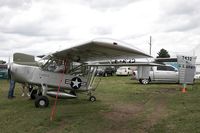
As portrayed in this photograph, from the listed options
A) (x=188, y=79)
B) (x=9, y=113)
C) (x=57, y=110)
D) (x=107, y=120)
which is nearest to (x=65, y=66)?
(x=57, y=110)

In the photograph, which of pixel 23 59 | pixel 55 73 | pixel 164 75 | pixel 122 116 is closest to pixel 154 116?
pixel 122 116

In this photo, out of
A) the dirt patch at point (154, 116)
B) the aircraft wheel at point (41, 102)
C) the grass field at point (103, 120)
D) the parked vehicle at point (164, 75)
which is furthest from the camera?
the parked vehicle at point (164, 75)

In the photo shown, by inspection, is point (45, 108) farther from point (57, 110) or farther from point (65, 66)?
point (65, 66)

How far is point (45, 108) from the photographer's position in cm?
952

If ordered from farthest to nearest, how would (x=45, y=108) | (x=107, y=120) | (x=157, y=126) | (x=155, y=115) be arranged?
(x=45, y=108), (x=155, y=115), (x=107, y=120), (x=157, y=126)

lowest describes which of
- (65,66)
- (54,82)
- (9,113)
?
(9,113)

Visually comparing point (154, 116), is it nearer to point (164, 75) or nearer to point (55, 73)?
point (55, 73)

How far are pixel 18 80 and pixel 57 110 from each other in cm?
247

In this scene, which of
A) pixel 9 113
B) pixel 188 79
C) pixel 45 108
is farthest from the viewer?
pixel 188 79

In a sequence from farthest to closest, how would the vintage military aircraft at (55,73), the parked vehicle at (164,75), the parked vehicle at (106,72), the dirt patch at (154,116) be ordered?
the parked vehicle at (106,72)
the parked vehicle at (164,75)
the vintage military aircraft at (55,73)
the dirt patch at (154,116)

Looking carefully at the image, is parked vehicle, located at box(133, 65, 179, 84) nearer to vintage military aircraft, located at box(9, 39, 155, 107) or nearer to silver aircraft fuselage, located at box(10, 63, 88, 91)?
vintage military aircraft, located at box(9, 39, 155, 107)

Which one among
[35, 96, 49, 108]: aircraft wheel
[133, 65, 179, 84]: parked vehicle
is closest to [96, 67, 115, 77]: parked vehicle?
[133, 65, 179, 84]: parked vehicle

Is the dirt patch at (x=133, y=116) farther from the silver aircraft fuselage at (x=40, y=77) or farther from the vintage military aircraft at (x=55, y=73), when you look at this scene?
the silver aircraft fuselage at (x=40, y=77)

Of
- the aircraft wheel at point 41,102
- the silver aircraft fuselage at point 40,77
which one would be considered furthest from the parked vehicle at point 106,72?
the aircraft wheel at point 41,102
